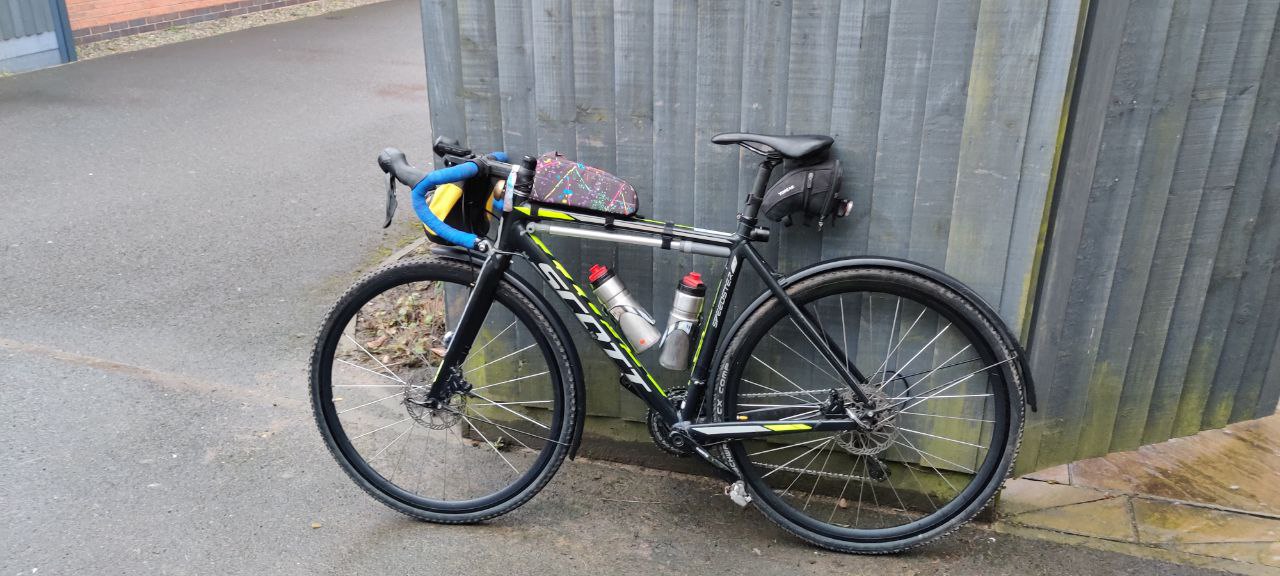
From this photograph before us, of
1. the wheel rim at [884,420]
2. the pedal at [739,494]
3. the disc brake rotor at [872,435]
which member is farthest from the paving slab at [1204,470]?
the pedal at [739,494]

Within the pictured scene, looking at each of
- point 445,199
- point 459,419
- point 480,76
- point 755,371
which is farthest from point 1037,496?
point 480,76

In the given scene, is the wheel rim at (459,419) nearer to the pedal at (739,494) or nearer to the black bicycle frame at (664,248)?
the black bicycle frame at (664,248)

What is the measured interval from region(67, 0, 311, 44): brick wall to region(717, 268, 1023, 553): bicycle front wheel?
9.31 meters

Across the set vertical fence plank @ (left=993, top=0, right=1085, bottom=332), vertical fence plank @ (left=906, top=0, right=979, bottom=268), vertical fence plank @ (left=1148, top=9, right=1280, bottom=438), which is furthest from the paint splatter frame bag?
vertical fence plank @ (left=1148, top=9, right=1280, bottom=438)

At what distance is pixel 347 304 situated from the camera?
344cm

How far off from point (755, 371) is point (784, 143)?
962 millimetres

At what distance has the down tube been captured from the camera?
3398 millimetres

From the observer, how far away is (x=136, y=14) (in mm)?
10922

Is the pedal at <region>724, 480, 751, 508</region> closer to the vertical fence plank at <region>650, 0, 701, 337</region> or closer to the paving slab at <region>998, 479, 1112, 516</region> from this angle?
the vertical fence plank at <region>650, 0, 701, 337</region>

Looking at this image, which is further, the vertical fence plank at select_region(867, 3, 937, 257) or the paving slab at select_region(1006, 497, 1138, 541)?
the paving slab at select_region(1006, 497, 1138, 541)

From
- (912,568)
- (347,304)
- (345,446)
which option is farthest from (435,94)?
(912,568)

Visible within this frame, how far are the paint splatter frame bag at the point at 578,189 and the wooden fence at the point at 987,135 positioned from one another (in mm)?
282

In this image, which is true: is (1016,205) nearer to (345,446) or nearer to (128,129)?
(345,446)

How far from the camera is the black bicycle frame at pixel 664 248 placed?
10.8ft
